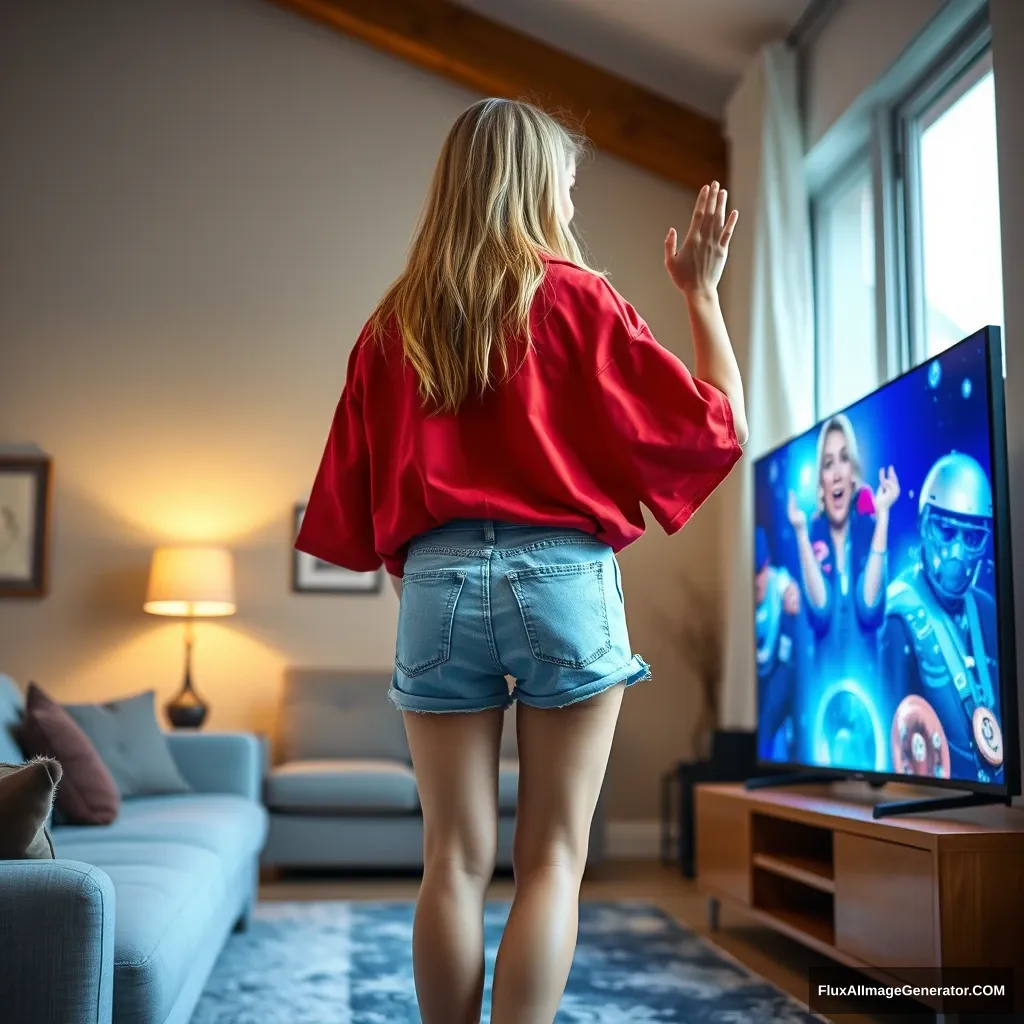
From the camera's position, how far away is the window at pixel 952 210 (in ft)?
10.7

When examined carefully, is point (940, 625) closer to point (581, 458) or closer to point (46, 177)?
point (581, 458)

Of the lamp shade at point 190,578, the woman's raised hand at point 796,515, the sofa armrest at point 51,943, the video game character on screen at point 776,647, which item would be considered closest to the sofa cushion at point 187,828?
the sofa armrest at point 51,943

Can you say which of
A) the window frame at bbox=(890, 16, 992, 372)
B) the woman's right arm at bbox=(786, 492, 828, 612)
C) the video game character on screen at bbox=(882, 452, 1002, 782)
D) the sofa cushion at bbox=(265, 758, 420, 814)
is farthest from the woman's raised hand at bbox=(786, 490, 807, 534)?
the sofa cushion at bbox=(265, 758, 420, 814)

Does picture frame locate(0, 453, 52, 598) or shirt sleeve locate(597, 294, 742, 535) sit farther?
picture frame locate(0, 453, 52, 598)

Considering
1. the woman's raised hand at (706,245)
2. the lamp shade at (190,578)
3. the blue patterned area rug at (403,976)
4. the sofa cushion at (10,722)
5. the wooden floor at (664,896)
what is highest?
the woman's raised hand at (706,245)

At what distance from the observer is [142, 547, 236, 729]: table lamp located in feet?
15.7

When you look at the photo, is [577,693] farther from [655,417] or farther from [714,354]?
[714,354]

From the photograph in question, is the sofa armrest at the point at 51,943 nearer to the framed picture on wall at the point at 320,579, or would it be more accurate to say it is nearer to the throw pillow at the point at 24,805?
the throw pillow at the point at 24,805

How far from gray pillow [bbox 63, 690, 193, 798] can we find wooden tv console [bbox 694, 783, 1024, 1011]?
1630mm

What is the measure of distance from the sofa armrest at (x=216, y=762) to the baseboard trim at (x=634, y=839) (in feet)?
6.73

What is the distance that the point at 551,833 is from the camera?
4.45ft

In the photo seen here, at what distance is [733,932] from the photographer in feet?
11.4

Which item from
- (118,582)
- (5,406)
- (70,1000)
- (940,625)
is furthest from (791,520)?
(5,406)

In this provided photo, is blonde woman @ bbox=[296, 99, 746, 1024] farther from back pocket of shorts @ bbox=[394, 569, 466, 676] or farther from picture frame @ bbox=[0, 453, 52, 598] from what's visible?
picture frame @ bbox=[0, 453, 52, 598]
